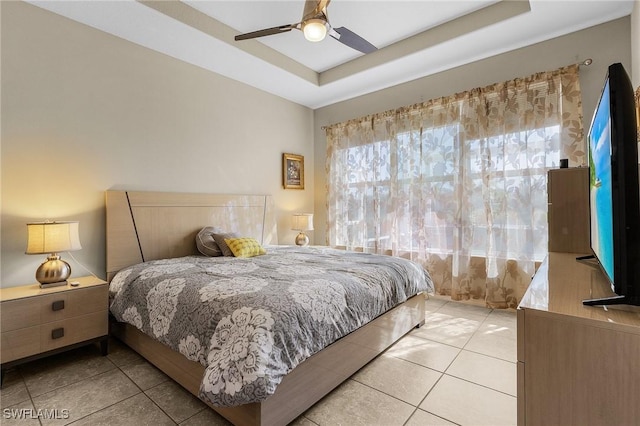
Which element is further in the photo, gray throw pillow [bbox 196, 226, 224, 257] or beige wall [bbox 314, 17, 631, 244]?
gray throw pillow [bbox 196, 226, 224, 257]

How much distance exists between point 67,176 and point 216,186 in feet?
4.75

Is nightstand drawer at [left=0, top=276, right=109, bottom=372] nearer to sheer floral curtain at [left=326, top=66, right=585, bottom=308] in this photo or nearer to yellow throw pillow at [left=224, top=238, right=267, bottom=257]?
yellow throw pillow at [left=224, top=238, right=267, bottom=257]

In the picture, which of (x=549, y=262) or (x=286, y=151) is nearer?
(x=549, y=262)

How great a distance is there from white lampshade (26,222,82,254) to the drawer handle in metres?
0.56

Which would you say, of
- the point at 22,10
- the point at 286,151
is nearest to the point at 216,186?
the point at 286,151

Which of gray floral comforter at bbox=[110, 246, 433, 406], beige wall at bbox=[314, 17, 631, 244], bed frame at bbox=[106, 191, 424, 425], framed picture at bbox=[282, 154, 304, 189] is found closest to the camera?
gray floral comforter at bbox=[110, 246, 433, 406]

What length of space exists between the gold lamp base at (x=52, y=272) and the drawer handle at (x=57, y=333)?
1.12 feet

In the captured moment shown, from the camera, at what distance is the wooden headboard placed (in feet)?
9.15

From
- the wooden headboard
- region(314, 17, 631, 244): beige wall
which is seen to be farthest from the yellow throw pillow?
region(314, 17, 631, 244): beige wall

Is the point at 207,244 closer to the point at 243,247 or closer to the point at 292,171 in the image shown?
the point at 243,247

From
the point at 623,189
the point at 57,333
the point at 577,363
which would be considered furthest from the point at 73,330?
the point at 623,189

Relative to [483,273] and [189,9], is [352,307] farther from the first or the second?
[189,9]

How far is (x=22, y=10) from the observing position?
241cm

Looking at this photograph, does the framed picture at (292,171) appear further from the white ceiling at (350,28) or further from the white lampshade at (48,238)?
the white lampshade at (48,238)
